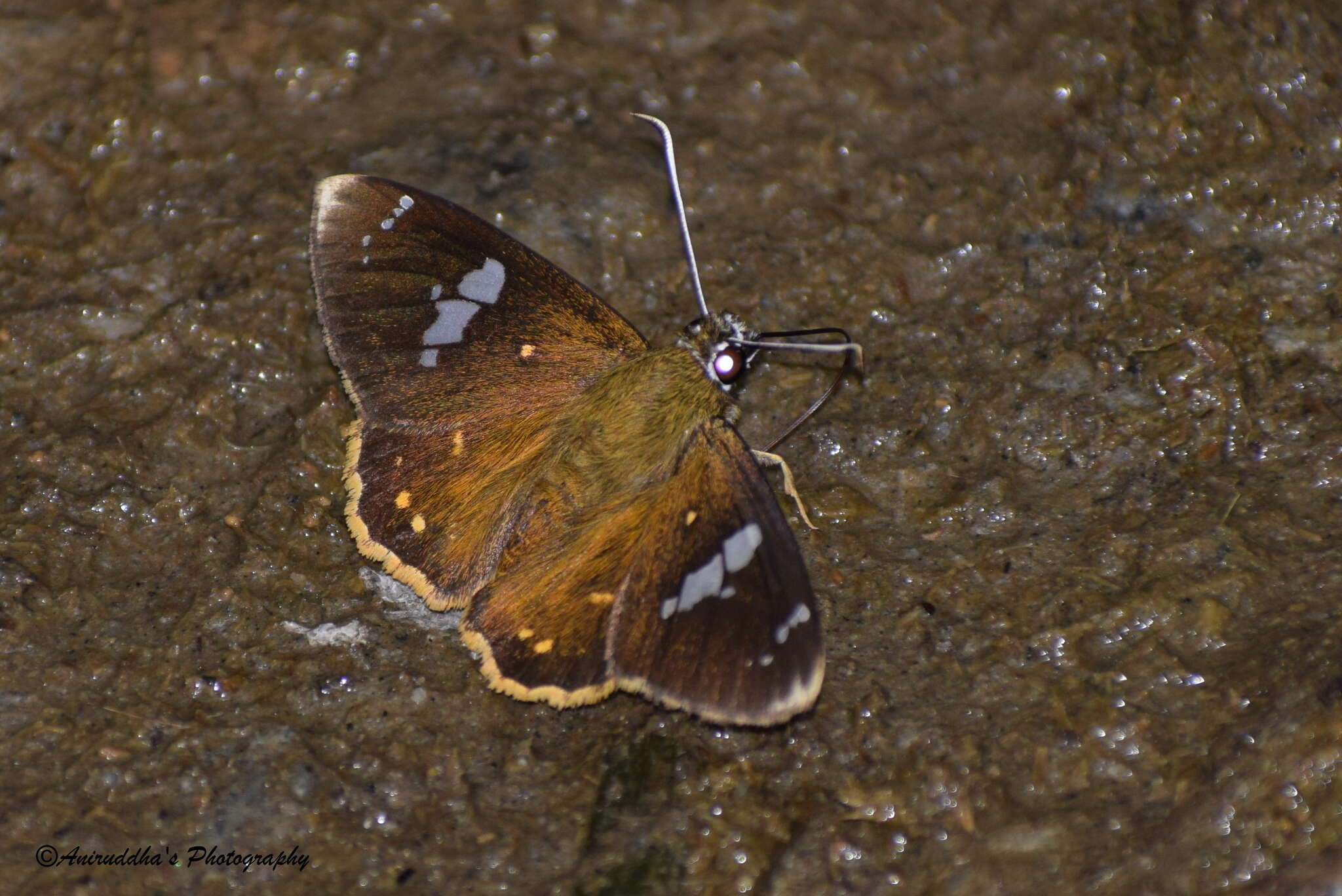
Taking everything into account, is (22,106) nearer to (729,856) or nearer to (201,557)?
(201,557)

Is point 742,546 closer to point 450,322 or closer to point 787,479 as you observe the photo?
point 787,479

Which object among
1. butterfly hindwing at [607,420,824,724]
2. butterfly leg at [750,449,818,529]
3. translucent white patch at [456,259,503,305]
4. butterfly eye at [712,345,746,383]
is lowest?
butterfly leg at [750,449,818,529]

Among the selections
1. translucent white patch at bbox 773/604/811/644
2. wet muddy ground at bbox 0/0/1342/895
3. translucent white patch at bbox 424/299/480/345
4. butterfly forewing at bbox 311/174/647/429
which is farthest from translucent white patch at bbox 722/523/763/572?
translucent white patch at bbox 424/299/480/345

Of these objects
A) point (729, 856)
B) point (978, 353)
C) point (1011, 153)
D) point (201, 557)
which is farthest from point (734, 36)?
point (729, 856)

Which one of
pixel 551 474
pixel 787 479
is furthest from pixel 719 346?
pixel 551 474

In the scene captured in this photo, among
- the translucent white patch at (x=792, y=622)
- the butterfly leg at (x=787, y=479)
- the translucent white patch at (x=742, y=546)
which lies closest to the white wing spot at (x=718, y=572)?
the translucent white patch at (x=742, y=546)

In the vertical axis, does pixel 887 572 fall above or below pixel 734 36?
below

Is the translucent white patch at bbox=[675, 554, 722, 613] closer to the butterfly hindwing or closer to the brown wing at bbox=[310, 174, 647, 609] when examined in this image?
the butterfly hindwing
